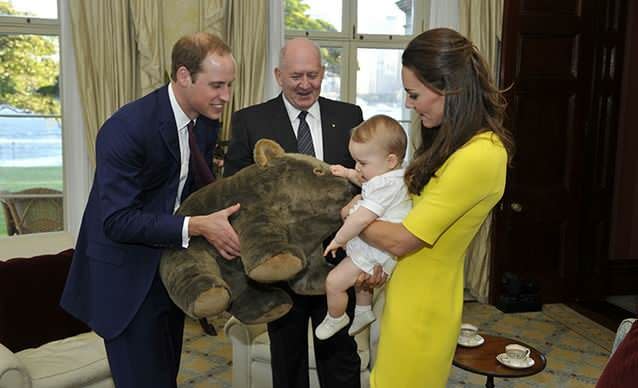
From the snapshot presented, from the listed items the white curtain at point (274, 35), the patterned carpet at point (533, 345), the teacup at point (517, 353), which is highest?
the white curtain at point (274, 35)

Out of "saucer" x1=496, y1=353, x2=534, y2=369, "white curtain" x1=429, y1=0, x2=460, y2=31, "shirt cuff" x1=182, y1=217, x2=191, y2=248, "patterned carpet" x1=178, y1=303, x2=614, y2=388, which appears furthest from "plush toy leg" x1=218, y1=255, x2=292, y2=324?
"white curtain" x1=429, y1=0, x2=460, y2=31

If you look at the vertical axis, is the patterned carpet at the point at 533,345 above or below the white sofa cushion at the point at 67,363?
below

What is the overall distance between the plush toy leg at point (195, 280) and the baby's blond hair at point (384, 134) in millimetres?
574

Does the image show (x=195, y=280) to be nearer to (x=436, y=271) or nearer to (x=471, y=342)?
(x=436, y=271)

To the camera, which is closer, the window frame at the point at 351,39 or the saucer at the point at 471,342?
the saucer at the point at 471,342

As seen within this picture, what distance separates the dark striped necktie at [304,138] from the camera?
2703 mm

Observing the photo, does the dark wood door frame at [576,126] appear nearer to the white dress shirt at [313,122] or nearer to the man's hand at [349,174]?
the white dress shirt at [313,122]

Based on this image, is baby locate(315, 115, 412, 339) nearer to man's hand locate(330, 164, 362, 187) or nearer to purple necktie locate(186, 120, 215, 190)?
man's hand locate(330, 164, 362, 187)

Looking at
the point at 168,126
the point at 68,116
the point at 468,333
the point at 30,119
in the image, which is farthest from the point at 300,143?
the point at 30,119

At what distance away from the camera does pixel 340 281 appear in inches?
79.2

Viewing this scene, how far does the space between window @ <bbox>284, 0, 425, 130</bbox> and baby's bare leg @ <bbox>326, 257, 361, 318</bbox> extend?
10.6 ft

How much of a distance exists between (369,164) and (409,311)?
0.44 meters

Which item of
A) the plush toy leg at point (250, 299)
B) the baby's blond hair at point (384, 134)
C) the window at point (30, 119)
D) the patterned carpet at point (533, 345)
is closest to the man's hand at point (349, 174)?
the baby's blond hair at point (384, 134)

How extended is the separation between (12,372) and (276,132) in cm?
145
